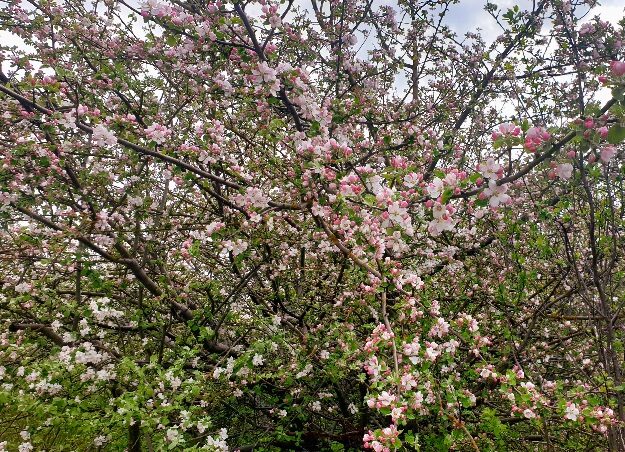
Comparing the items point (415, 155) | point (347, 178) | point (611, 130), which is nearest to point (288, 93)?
point (347, 178)

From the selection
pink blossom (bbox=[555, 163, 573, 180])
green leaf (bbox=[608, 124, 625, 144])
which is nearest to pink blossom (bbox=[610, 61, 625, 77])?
green leaf (bbox=[608, 124, 625, 144])

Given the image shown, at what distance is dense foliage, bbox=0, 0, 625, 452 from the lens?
2.88 meters

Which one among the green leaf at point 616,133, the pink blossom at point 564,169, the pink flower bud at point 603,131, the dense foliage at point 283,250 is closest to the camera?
the green leaf at point 616,133

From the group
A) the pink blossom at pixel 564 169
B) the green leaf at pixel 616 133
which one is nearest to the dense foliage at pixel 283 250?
the pink blossom at pixel 564 169

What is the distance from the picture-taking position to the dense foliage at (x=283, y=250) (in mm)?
2881

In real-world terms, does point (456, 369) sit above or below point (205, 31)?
below

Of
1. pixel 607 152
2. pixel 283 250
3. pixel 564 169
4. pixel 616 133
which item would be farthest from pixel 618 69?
pixel 283 250

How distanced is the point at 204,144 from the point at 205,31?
97 cm

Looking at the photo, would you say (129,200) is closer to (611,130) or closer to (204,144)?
(204,144)

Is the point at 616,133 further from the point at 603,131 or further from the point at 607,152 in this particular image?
the point at 607,152

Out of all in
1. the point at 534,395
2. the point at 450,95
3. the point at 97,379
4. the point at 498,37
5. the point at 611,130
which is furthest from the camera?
the point at 450,95

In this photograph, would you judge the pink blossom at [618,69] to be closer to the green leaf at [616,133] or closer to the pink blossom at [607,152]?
the green leaf at [616,133]

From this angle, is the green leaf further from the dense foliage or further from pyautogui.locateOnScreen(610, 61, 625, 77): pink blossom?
→ the dense foliage

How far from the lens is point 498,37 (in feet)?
17.3
